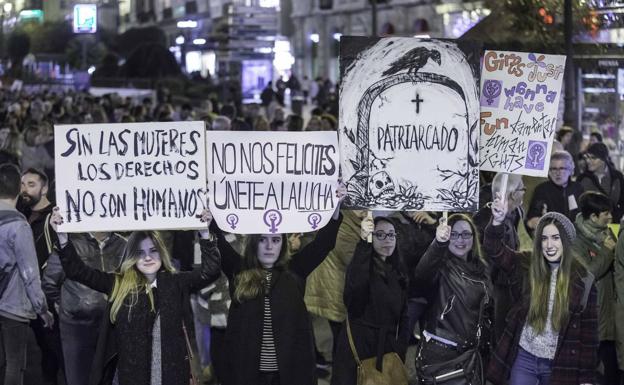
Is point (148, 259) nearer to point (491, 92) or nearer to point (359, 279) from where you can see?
point (359, 279)

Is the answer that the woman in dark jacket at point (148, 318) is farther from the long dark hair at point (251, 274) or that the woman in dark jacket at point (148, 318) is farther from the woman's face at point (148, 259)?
the long dark hair at point (251, 274)

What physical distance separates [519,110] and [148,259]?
7.96 feet

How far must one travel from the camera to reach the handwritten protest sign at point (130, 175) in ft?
23.3

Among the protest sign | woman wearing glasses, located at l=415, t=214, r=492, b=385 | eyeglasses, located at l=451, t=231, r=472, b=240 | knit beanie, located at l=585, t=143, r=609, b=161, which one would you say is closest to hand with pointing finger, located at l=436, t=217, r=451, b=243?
woman wearing glasses, located at l=415, t=214, r=492, b=385

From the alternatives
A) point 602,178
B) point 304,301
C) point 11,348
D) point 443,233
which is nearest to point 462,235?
point 443,233

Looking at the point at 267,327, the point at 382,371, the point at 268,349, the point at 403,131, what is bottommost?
the point at 382,371

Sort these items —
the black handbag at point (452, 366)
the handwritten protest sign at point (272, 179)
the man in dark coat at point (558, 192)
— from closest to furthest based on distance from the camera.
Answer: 1. the black handbag at point (452, 366)
2. the handwritten protest sign at point (272, 179)
3. the man in dark coat at point (558, 192)

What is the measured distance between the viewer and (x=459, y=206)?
732cm

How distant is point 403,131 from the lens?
730cm

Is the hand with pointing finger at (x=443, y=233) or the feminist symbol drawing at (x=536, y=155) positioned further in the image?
the feminist symbol drawing at (x=536, y=155)

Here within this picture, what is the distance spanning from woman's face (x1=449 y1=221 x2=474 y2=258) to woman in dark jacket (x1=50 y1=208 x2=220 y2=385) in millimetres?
1399

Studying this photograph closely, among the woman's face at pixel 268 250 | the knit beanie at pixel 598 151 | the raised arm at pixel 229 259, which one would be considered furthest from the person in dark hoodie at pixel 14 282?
the knit beanie at pixel 598 151

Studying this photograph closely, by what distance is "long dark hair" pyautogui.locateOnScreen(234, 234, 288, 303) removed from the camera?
23.0 feet

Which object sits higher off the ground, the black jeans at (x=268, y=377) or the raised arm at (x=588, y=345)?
the raised arm at (x=588, y=345)
